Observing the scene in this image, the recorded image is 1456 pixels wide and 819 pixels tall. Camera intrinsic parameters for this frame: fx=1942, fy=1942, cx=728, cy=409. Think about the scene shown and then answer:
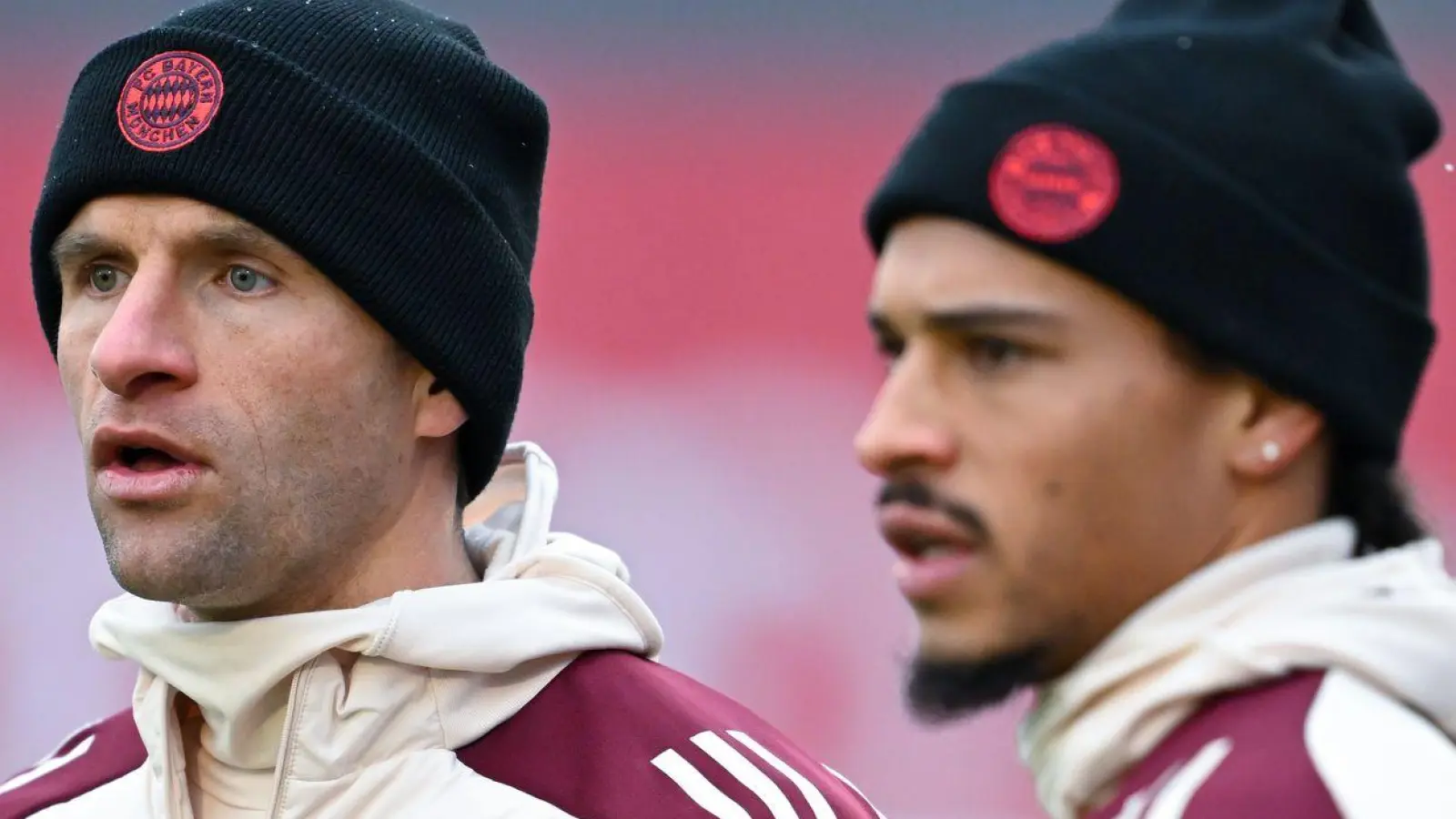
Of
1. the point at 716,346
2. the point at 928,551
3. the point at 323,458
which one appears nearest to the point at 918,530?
the point at 928,551

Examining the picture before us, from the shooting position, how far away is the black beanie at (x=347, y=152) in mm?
1674

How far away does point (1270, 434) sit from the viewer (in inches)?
41.8

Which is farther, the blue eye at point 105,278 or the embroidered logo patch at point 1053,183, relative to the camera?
the blue eye at point 105,278

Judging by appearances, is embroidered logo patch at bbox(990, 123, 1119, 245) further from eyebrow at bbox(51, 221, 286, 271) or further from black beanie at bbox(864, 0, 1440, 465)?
eyebrow at bbox(51, 221, 286, 271)

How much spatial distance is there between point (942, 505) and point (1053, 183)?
19 cm

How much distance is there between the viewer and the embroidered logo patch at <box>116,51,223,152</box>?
1678mm

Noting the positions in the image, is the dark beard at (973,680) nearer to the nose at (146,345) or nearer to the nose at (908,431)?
the nose at (908,431)

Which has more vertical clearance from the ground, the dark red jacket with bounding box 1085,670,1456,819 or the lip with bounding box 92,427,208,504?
the lip with bounding box 92,427,208,504

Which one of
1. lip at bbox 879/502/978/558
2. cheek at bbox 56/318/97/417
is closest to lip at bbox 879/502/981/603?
lip at bbox 879/502/978/558

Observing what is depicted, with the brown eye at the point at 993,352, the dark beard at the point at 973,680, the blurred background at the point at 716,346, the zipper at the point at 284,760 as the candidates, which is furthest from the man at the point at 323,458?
the blurred background at the point at 716,346

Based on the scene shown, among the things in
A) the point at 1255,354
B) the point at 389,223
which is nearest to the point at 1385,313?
the point at 1255,354

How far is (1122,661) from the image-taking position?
103 centimetres

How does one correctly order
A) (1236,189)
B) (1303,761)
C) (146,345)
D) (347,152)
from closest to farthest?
1. (1303,761)
2. (1236,189)
3. (146,345)
4. (347,152)

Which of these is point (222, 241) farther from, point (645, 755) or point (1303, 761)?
point (1303, 761)
